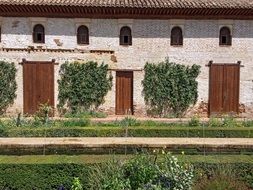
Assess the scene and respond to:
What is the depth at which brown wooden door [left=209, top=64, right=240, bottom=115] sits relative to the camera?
20.3 metres

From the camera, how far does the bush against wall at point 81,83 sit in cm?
2002

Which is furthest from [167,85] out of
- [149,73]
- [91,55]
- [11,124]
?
[11,124]

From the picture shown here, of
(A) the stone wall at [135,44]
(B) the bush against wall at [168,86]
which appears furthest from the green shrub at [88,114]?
(B) the bush against wall at [168,86]

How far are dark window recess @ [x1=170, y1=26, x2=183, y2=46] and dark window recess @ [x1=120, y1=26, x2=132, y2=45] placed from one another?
1873 mm

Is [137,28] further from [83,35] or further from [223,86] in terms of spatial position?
[223,86]

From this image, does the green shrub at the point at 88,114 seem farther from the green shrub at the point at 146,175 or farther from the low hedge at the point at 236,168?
the green shrub at the point at 146,175

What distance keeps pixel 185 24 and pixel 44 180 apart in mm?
13418

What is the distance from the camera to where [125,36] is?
20234 mm

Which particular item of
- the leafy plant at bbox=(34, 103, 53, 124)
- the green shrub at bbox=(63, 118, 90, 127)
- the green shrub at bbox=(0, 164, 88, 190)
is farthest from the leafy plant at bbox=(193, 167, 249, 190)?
the leafy plant at bbox=(34, 103, 53, 124)

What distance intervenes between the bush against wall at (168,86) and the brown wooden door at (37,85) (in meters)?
4.17

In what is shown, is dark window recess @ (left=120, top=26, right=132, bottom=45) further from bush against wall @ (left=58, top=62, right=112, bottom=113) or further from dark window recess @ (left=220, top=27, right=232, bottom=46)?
dark window recess @ (left=220, top=27, right=232, bottom=46)

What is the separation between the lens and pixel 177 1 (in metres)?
20.2

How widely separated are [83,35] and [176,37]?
414 centimetres

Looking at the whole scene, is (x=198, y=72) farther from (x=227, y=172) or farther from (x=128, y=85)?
(x=227, y=172)
